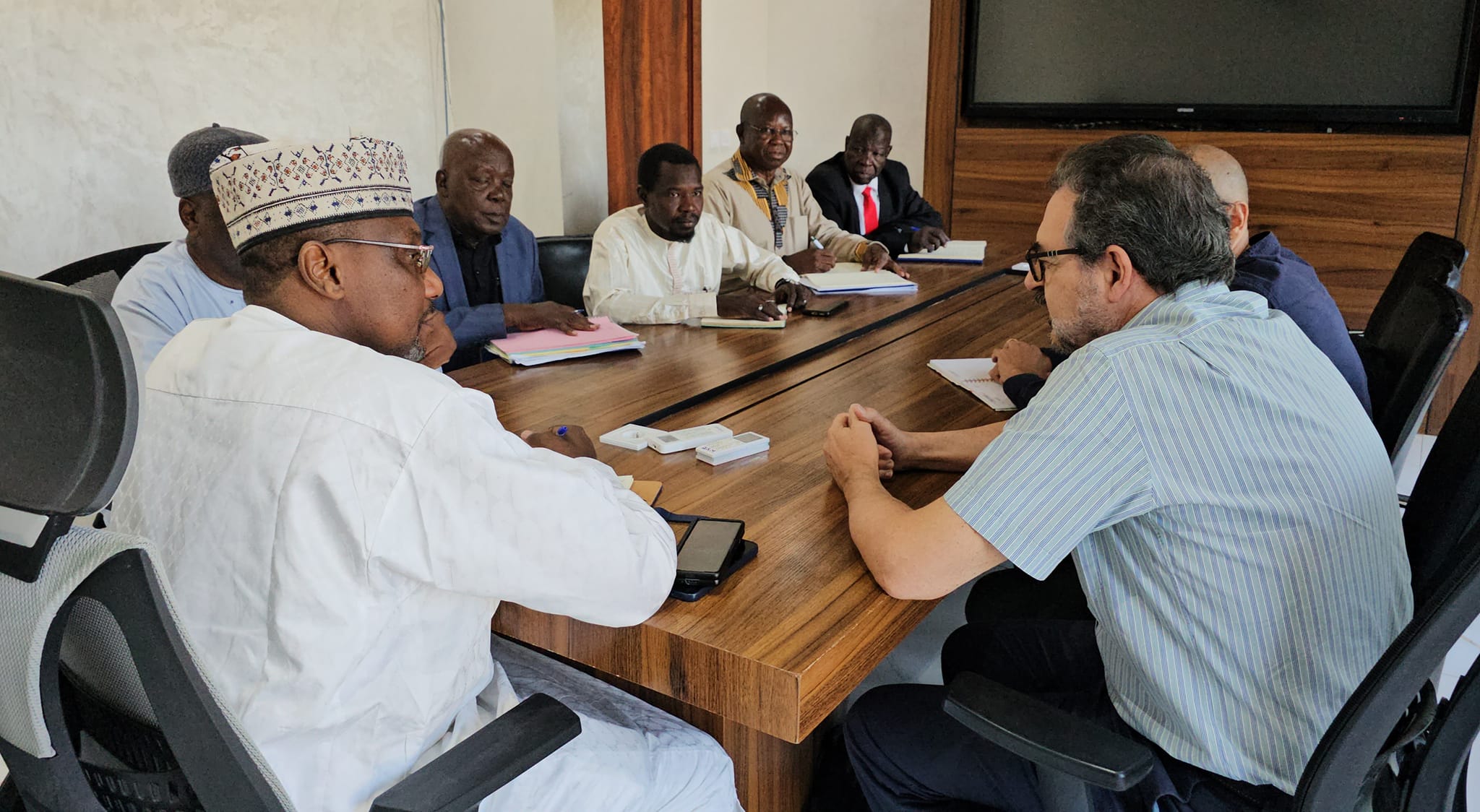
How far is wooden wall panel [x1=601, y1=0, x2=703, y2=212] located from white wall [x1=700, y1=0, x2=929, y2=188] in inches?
34.9

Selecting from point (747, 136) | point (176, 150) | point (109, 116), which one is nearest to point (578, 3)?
point (747, 136)

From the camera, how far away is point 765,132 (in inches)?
155

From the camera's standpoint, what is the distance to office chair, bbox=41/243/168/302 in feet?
7.87

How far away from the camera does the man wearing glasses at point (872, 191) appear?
4.41 meters

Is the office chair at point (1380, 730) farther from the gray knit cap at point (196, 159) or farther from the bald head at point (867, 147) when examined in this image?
the bald head at point (867, 147)

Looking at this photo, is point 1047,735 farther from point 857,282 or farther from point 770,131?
point 770,131

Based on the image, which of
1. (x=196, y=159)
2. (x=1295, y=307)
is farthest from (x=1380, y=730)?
(x=196, y=159)

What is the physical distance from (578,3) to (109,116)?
1.61m

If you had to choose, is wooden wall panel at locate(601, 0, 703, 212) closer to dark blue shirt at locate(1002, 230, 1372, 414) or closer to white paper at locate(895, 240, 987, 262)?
white paper at locate(895, 240, 987, 262)

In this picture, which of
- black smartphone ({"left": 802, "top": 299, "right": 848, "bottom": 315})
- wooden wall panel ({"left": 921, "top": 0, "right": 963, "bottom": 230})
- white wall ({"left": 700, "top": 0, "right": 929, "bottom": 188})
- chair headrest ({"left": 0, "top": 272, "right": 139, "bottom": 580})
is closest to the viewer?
chair headrest ({"left": 0, "top": 272, "right": 139, "bottom": 580})

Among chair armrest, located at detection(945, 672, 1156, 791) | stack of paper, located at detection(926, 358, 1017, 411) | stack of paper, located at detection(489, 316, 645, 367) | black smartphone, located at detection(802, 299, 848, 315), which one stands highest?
stack of paper, located at detection(489, 316, 645, 367)

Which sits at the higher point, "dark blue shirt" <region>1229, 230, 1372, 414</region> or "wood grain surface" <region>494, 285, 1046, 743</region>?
"dark blue shirt" <region>1229, 230, 1372, 414</region>

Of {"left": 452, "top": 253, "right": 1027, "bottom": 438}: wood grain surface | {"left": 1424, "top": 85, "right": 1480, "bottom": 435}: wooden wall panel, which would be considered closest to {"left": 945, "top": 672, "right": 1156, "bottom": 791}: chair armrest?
{"left": 452, "top": 253, "right": 1027, "bottom": 438}: wood grain surface

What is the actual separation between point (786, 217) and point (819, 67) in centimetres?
201
